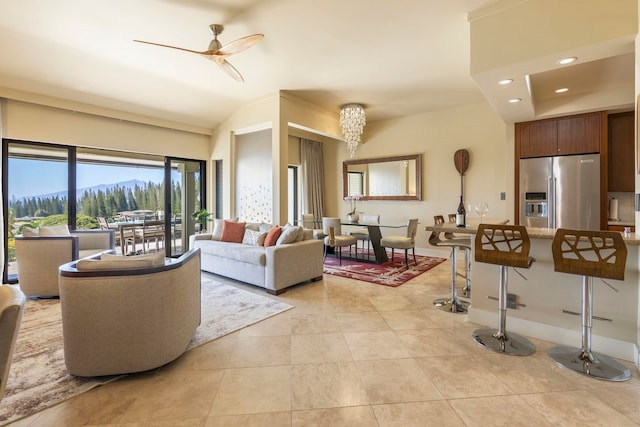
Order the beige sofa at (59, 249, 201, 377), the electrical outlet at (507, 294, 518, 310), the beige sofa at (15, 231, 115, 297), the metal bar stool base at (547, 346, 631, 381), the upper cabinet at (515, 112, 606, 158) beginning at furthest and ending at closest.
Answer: the upper cabinet at (515, 112, 606, 158) < the beige sofa at (15, 231, 115, 297) < the electrical outlet at (507, 294, 518, 310) < the metal bar stool base at (547, 346, 631, 381) < the beige sofa at (59, 249, 201, 377)

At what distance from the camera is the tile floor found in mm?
1653

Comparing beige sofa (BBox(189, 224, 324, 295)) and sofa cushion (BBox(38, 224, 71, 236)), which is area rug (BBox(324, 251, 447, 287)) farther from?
sofa cushion (BBox(38, 224, 71, 236))

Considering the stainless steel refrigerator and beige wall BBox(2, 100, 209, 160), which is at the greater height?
beige wall BBox(2, 100, 209, 160)

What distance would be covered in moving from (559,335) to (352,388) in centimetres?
193

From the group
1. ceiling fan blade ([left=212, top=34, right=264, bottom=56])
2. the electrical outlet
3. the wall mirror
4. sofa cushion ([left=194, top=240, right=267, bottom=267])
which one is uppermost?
ceiling fan blade ([left=212, top=34, right=264, bottom=56])

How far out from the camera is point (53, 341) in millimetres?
2520

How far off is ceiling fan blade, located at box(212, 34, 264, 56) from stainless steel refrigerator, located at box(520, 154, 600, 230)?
4326mm

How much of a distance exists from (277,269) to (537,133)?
14.5 feet

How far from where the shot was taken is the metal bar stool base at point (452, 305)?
321 centimetres

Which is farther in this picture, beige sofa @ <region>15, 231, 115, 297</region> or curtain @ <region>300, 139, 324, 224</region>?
curtain @ <region>300, 139, 324, 224</region>

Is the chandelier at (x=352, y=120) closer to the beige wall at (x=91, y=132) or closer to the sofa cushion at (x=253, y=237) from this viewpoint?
the sofa cushion at (x=253, y=237)

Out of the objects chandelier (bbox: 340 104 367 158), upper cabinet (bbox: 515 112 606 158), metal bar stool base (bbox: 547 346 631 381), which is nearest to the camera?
metal bar stool base (bbox: 547 346 631 381)

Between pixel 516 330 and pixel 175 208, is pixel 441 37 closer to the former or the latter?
pixel 516 330

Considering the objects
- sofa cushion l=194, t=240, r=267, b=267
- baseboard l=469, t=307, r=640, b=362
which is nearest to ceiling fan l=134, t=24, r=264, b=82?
sofa cushion l=194, t=240, r=267, b=267
